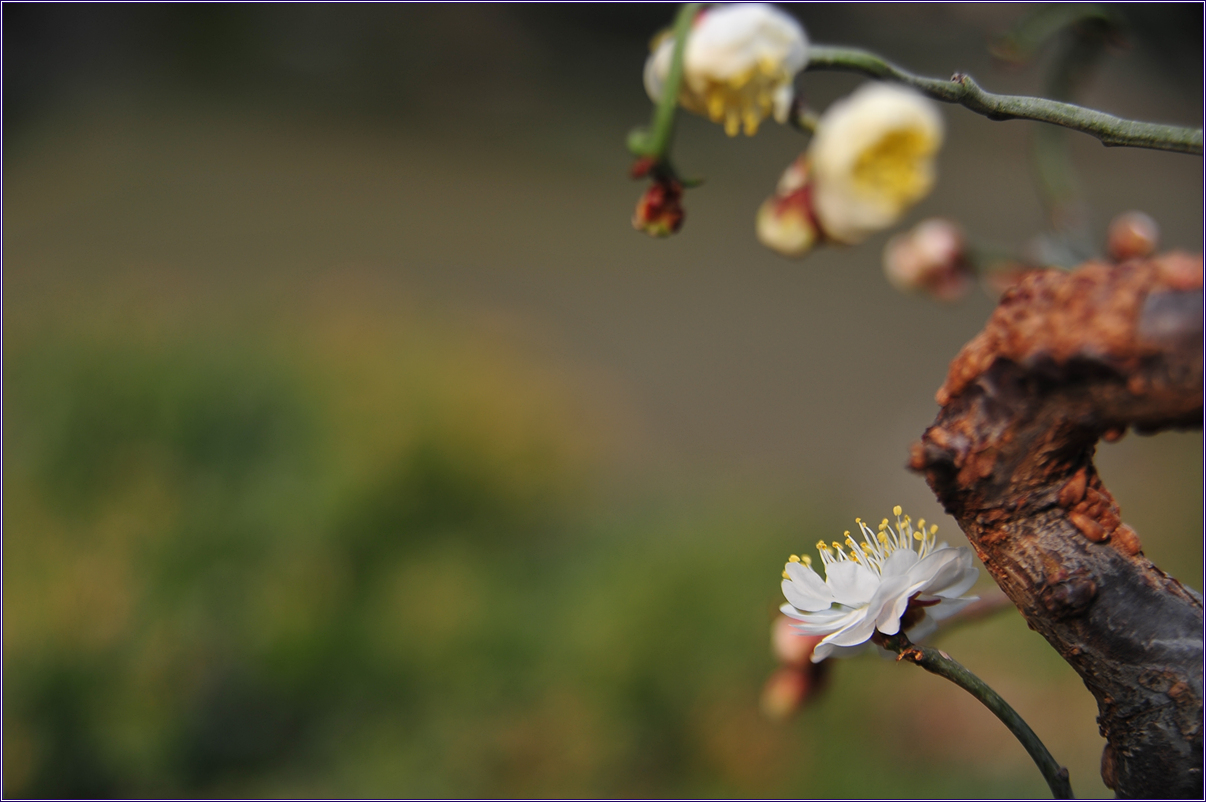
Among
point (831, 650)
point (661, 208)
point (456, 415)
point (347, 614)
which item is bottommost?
point (347, 614)

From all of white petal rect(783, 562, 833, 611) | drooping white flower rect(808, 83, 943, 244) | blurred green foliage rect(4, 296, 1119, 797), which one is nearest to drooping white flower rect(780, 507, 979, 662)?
white petal rect(783, 562, 833, 611)

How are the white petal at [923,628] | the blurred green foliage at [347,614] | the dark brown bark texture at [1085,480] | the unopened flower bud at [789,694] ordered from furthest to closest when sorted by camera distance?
the blurred green foliage at [347,614] < the unopened flower bud at [789,694] < the white petal at [923,628] < the dark brown bark texture at [1085,480]

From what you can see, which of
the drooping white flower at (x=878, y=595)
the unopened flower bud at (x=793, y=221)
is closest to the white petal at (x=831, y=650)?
the drooping white flower at (x=878, y=595)

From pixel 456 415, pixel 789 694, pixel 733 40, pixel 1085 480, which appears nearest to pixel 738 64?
pixel 733 40

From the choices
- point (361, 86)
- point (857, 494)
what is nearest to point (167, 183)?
point (361, 86)

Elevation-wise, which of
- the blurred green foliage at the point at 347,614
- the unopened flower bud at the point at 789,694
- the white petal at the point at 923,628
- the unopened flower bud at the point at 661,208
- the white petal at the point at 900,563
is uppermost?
the unopened flower bud at the point at 661,208

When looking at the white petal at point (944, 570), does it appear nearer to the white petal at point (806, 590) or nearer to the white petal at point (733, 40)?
the white petal at point (806, 590)

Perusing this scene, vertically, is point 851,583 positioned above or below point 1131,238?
below

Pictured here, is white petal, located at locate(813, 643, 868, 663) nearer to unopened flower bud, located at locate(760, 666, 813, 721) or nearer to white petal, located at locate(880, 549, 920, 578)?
white petal, located at locate(880, 549, 920, 578)

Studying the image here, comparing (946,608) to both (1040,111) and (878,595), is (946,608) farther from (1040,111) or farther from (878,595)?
(1040,111)
